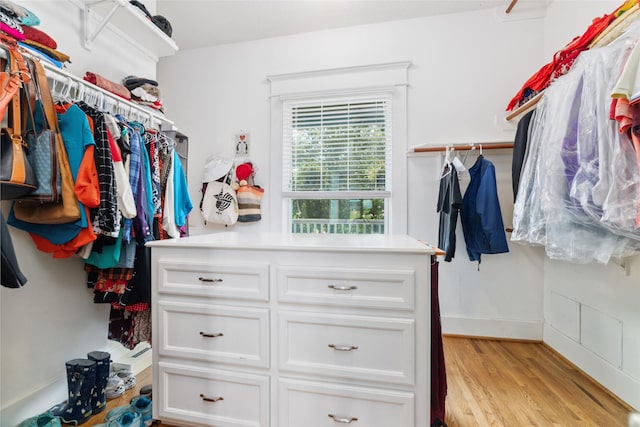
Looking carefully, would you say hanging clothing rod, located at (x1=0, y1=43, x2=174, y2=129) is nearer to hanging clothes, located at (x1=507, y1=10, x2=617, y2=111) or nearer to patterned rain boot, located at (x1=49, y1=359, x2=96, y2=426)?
patterned rain boot, located at (x1=49, y1=359, x2=96, y2=426)

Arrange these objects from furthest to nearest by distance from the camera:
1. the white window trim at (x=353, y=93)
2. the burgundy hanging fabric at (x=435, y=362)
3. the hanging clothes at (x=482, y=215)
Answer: the white window trim at (x=353, y=93) → the hanging clothes at (x=482, y=215) → the burgundy hanging fabric at (x=435, y=362)

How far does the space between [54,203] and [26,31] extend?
0.76 m

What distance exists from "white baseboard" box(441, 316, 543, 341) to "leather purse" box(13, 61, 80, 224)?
8.64 feet

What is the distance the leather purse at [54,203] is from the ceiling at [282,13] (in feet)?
5.87

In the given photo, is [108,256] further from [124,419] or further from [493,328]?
[493,328]

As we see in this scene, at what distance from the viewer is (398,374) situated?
3.85 feet

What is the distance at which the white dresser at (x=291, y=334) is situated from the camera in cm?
118

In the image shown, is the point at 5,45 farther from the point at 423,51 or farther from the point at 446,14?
the point at 446,14

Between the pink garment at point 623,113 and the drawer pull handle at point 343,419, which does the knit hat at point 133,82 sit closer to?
the drawer pull handle at point 343,419

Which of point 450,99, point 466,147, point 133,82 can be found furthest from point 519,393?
point 133,82

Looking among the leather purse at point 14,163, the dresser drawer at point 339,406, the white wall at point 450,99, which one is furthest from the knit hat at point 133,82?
the dresser drawer at point 339,406

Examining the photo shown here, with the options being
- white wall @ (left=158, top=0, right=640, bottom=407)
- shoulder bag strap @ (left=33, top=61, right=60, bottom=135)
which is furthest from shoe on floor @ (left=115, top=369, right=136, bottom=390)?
white wall @ (left=158, top=0, right=640, bottom=407)

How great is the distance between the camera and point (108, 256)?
1469 millimetres

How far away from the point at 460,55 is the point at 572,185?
1.72m
